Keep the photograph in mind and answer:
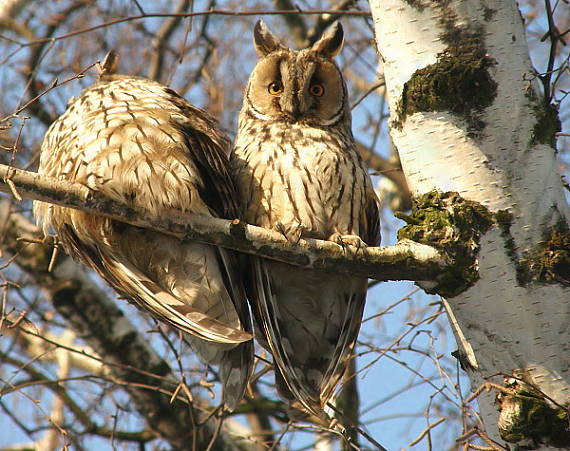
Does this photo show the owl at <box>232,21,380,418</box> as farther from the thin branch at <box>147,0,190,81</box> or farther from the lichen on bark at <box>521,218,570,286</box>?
the thin branch at <box>147,0,190,81</box>

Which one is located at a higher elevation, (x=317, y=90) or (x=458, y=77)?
(x=317, y=90)

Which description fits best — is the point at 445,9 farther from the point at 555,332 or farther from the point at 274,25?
the point at 274,25

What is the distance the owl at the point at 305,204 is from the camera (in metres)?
2.53

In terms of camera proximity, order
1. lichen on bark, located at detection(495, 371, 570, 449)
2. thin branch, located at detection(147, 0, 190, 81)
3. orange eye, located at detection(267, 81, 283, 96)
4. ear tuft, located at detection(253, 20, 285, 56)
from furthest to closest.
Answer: thin branch, located at detection(147, 0, 190, 81), ear tuft, located at detection(253, 20, 285, 56), orange eye, located at detection(267, 81, 283, 96), lichen on bark, located at detection(495, 371, 570, 449)

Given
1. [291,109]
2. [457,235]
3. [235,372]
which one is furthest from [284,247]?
[291,109]

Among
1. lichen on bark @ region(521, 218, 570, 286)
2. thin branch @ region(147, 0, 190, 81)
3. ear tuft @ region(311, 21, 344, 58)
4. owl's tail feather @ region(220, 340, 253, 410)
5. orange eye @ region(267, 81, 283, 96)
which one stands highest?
thin branch @ region(147, 0, 190, 81)

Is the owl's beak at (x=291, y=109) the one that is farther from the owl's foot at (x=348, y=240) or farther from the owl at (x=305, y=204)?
the owl's foot at (x=348, y=240)

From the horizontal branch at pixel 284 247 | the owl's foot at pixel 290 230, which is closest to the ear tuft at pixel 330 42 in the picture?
the owl's foot at pixel 290 230

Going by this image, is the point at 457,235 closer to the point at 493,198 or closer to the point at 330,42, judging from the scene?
the point at 493,198

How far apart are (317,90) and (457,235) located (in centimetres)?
113

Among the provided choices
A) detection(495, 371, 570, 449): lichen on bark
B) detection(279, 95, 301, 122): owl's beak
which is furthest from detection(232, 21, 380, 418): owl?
detection(495, 371, 570, 449): lichen on bark

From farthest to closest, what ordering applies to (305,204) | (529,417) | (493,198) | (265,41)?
1. (265,41)
2. (305,204)
3. (493,198)
4. (529,417)

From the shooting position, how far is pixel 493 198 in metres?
2.01

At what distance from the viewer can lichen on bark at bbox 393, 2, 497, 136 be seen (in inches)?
81.2
